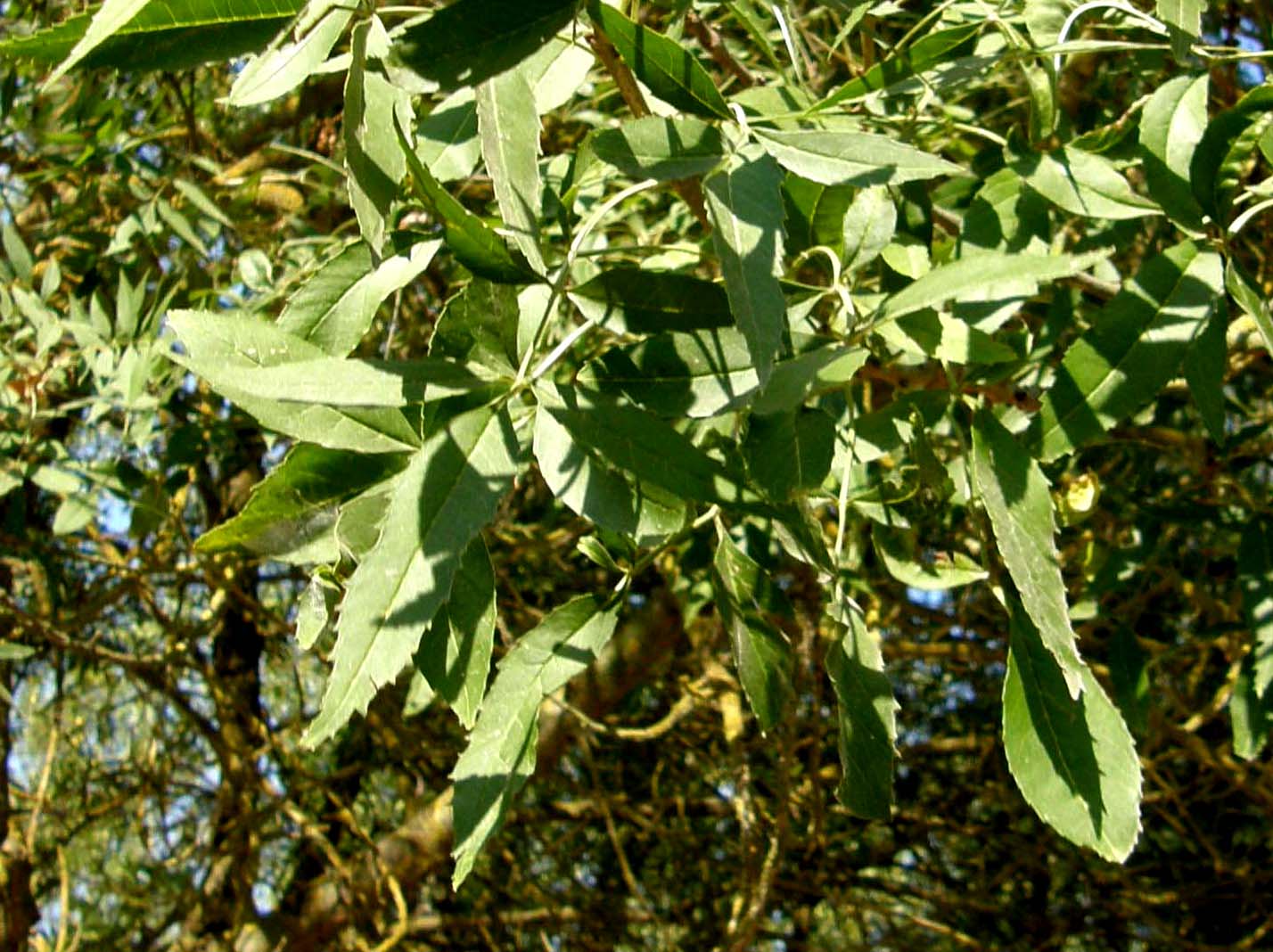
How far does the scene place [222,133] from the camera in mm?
2436

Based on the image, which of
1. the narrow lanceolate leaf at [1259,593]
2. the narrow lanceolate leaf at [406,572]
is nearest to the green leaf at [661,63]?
the narrow lanceolate leaf at [406,572]

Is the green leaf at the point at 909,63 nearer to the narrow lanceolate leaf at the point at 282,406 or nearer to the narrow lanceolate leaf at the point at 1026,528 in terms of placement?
the narrow lanceolate leaf at the point at 1026,528

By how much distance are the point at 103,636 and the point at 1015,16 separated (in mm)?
2101

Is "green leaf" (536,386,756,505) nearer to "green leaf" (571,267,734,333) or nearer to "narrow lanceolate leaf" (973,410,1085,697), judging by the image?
"green leaf" (571,267,734,333)

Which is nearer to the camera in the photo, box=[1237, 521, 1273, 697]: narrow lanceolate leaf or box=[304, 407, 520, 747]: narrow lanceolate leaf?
box=[304, 407, 520, 747]: narrow lanceolate leaf

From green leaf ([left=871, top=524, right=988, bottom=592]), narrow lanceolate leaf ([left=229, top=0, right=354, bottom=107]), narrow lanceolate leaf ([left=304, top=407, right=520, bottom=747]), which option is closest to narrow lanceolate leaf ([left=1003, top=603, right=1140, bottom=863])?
green leaf ([left=871, top=524, right=988, bottom=592])

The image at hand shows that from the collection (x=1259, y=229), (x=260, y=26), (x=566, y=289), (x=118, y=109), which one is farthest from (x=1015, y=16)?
(x=118, y=109)

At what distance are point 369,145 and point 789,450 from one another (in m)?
0.30

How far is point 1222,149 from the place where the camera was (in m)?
0.81

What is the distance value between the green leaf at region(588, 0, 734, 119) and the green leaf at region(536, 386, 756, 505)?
0.16 m

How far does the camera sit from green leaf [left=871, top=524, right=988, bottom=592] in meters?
1.06

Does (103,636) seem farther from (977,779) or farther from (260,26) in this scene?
(260,26)

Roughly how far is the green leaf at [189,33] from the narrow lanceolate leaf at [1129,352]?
47cm

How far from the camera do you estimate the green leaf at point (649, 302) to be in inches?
27.3
